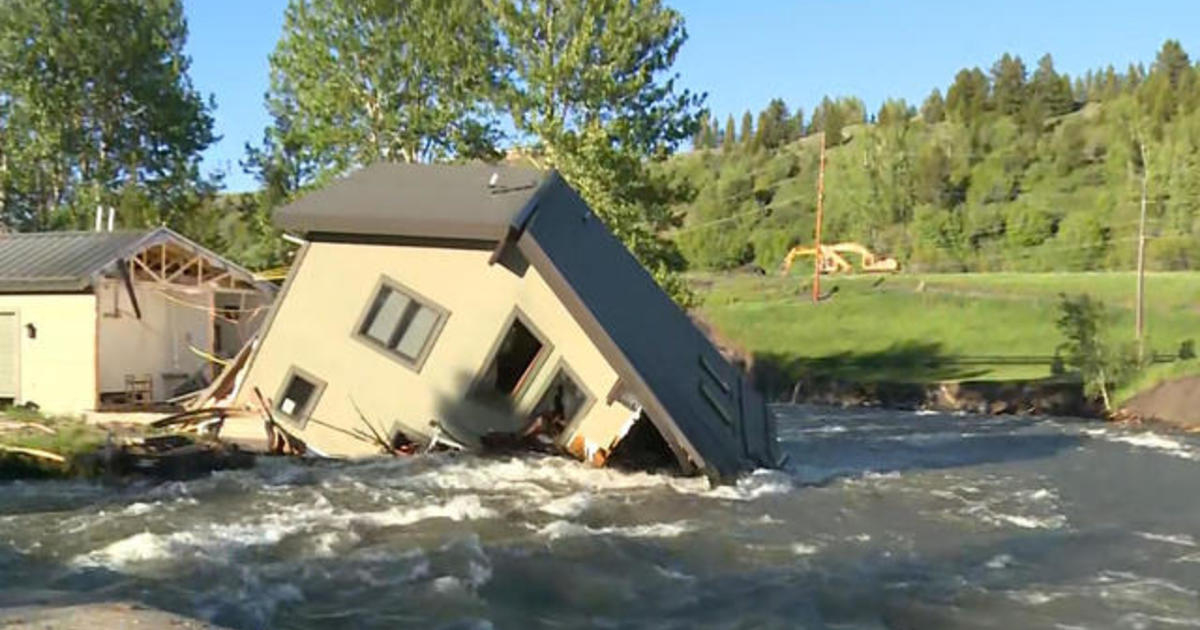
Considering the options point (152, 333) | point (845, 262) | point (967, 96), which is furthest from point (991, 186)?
point (152, 333)

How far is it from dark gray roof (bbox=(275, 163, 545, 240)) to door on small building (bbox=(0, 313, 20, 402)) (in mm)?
8757

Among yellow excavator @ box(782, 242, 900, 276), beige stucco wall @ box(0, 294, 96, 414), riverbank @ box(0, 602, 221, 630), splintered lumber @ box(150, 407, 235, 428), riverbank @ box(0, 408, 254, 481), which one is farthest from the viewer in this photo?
yellow excavator @ box(782, 242, 900, 276)

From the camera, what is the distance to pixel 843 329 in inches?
2098

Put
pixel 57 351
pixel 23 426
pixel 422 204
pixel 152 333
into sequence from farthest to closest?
pixel 152 333 < pixel 57 351 < pixel 422 204 < pixel 23 426

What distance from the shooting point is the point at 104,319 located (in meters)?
23.5

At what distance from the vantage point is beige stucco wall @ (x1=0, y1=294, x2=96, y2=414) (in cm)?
2317

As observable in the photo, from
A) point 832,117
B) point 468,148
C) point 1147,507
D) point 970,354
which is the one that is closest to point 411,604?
point 1147,507

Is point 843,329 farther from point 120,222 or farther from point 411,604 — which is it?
point 411,604

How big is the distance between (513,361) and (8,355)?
11.4 meters

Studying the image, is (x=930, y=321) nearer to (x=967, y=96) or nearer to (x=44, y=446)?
(x=44, y=446)

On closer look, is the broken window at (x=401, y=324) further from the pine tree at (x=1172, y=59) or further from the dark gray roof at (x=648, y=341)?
the pine tree at (x=1172, y=59)

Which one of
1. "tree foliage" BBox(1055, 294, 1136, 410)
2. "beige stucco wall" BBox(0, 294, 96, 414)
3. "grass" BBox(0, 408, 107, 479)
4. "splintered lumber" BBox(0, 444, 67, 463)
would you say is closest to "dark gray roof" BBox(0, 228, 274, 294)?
"beige stucco wall" BBox(0, 294, 96, 414)

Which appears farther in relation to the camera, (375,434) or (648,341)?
(648,341)

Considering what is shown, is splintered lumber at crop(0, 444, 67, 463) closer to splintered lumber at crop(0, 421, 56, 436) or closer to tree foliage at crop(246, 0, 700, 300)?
splintered lumber at crop(0, 421, 56, 436)
